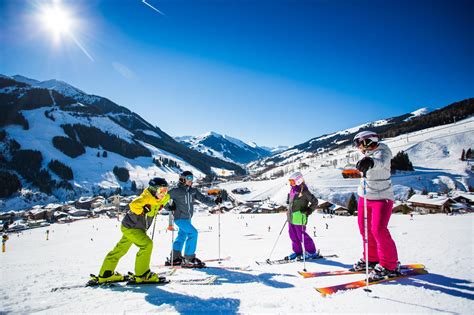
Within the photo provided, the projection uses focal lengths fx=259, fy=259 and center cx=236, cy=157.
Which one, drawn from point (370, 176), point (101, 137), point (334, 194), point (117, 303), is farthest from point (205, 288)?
point (101, 137)

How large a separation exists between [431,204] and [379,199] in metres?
70.0

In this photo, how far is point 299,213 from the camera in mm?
6465

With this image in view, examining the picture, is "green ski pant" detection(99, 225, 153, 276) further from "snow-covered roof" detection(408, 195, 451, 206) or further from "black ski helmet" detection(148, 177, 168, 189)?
"snow-covered roof" detection(408, 195, 451, 206)

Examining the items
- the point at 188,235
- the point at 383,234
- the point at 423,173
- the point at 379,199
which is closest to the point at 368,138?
the point at 379,199

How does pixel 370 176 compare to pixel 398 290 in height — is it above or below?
above

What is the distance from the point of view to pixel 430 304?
118 inches

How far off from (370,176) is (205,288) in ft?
11.0

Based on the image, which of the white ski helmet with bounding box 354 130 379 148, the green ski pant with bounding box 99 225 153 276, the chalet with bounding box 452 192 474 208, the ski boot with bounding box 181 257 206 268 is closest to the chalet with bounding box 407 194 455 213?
the chalet with bounding box 452 192 474 208

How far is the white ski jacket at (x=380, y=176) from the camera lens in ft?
14.3

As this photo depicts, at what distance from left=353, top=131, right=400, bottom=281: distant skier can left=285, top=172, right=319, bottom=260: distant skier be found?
1.71 meters

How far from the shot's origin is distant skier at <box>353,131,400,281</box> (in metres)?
4.14

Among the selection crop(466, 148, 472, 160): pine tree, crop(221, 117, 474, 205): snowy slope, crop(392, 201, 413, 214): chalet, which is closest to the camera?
crop(392, 201, 413, 214): chalet

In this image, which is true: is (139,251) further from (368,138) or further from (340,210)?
(340,210)

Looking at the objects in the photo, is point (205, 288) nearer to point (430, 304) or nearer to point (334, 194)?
point (430, 304)
